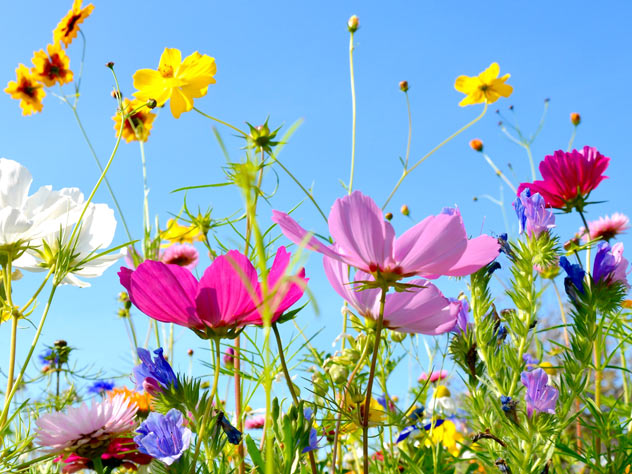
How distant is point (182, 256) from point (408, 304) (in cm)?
215

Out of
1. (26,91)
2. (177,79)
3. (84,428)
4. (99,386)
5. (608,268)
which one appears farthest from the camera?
(26,91)

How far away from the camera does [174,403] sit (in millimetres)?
631

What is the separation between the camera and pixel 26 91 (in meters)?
3.07

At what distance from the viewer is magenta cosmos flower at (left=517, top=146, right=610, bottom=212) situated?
4.28 ft

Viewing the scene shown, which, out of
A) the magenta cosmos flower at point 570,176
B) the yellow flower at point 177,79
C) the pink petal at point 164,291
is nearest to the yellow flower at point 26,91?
the yellow flower at point 177,79

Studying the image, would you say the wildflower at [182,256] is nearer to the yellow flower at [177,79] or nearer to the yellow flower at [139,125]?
the yellow flower at [139,125]

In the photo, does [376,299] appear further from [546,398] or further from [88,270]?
[88,270]

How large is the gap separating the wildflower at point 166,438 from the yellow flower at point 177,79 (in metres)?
0.83

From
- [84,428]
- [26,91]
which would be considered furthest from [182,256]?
[84,428]

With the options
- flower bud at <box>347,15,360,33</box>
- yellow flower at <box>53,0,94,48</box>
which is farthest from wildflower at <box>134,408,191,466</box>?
yellow flower at <box>53,0,94,48</box>

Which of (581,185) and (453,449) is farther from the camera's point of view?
(453,449)

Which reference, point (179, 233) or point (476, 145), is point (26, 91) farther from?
point (476, 145)

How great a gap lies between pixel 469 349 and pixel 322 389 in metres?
0.23

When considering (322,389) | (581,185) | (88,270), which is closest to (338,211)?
(322,389)
